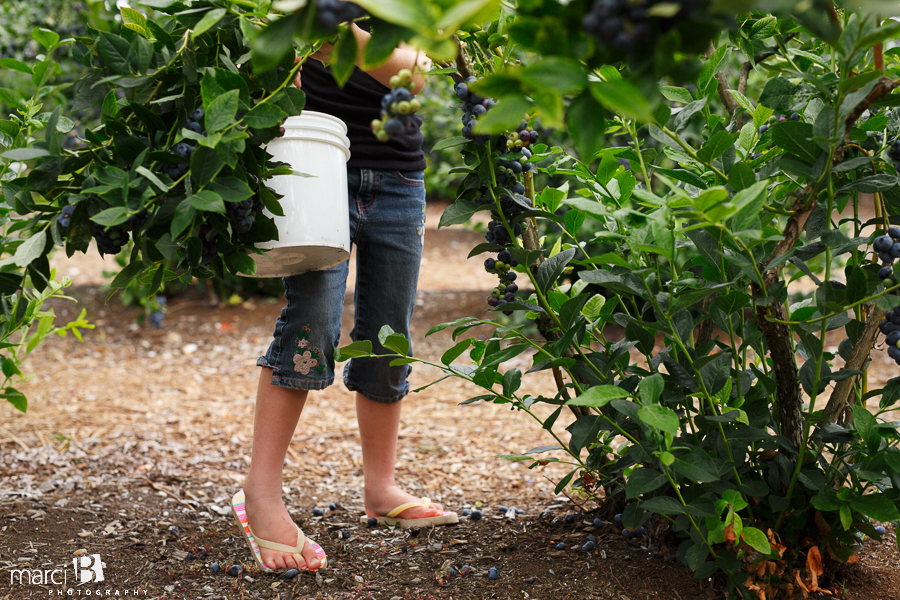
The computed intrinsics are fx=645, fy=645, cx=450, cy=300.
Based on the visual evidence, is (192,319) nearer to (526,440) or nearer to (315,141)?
(526,440)

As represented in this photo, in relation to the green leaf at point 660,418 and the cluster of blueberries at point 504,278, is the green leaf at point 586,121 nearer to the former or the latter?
the green leaf at point 660,418

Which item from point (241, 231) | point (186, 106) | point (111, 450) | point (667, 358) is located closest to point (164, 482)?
point (111, 450)

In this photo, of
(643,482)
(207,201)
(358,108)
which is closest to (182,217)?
(207,201)

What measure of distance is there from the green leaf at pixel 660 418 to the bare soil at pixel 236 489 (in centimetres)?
51

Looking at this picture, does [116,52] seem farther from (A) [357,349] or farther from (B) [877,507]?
(B) [877,507]

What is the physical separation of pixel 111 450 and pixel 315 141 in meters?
1.59

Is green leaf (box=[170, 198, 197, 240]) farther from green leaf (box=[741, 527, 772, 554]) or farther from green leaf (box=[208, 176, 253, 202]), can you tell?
green leaf (box=[741, 527, 772, 554])

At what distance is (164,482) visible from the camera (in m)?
1.96

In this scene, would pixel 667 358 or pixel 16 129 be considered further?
pixel 16 129

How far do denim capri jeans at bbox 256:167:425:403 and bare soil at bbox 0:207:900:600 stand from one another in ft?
1.33

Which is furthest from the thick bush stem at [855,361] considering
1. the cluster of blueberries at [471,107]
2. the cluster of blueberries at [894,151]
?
the cluster of blueberries at [471,107]

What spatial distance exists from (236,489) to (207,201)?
4.71 ft

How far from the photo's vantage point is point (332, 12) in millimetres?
542

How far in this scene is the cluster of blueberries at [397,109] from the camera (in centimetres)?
63
